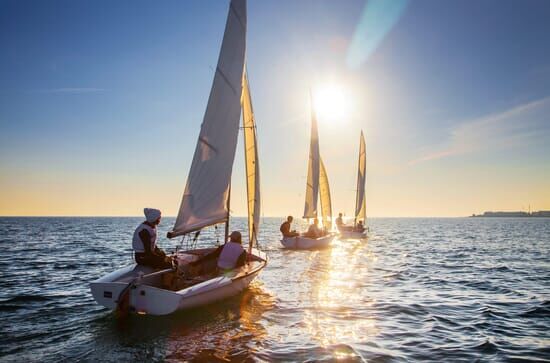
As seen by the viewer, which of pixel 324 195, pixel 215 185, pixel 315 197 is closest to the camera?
pixel 215 185

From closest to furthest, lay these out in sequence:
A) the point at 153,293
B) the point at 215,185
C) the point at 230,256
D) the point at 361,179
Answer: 1. the point at 153,293
2. the point at 230,256
3. the point at 215,185
4. the point at 361,179

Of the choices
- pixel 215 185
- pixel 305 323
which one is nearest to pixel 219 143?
pixel 215 185

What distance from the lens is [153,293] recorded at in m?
7.68

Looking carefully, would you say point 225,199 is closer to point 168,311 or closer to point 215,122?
point 215,122

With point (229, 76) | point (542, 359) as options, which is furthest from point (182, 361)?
point (229, 76)

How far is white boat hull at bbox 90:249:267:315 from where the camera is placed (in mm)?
7656

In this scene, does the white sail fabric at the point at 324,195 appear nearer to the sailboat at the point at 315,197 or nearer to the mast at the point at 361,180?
the sailboat at the point at 315,197

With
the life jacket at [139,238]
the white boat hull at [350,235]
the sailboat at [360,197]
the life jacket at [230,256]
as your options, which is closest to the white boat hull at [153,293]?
the life jacket at [139,238]

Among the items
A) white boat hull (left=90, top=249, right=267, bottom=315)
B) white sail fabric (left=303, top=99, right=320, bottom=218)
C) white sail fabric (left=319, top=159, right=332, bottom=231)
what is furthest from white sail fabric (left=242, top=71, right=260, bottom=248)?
white sail fabric (left=319, top=159, right=332, bottom=231)

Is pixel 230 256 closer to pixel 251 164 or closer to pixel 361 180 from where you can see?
pixel 251 164

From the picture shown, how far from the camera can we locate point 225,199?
1234 cm

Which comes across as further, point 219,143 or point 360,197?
point 360,197

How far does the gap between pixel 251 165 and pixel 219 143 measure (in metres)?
3.47

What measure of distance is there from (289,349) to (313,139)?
27857 mm
